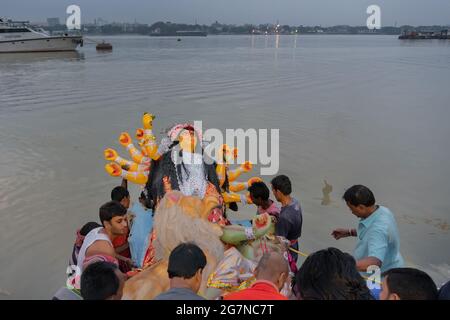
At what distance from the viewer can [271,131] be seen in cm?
1184

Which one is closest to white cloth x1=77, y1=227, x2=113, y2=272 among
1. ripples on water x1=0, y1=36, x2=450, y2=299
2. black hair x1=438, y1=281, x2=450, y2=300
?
ripples on water x1=0, y1=36, x2=450, y2=299

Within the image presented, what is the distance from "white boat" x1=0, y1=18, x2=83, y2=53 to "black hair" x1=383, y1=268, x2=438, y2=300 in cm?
4987

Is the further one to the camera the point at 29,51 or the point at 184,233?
the point at 29,51

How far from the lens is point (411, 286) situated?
2223 mm

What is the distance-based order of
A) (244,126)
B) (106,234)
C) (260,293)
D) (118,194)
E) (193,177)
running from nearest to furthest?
(260,293) → (106,234) → (193,177) → (118,194) → (244,126)

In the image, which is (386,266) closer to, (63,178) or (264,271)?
(264,271)

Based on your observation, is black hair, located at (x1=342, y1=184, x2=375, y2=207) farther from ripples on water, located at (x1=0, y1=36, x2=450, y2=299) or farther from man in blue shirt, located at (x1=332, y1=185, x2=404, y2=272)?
ripples on water, located at (x1=0, y1=36, x2=450, y2=299)

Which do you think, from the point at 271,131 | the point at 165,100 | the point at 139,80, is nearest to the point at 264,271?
the point at 271,131

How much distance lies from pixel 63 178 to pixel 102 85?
46.5 feet

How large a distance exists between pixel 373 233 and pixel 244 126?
9489 mm

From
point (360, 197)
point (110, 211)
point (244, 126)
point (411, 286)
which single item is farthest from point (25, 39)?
point (411, 286)

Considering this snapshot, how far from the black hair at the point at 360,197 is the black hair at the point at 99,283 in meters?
1.96

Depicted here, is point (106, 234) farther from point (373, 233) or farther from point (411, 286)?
point (411, 286)

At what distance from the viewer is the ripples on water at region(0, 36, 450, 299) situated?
19.3ft
